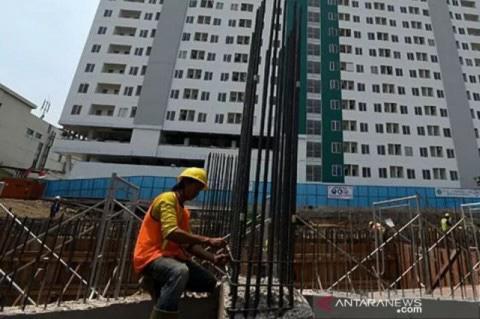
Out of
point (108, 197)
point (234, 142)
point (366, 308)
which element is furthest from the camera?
point (234, 142)

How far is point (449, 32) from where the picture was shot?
39844 mm

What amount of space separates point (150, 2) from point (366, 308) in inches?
1709

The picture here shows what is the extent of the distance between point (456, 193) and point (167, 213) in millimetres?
33683

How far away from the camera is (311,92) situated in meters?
34.9

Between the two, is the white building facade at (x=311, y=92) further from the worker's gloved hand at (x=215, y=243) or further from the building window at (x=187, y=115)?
the worker's gloved hand at (x=215, y=243)

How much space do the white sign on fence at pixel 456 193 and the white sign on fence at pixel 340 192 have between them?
333 inches

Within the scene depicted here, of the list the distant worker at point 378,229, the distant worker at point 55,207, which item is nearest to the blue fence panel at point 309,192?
the distant worker at point 378,229

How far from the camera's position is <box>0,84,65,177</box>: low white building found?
3472cm

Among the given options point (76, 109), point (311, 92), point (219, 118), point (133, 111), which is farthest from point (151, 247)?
point (76, 109)

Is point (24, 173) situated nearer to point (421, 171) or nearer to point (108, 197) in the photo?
point (108, 197)

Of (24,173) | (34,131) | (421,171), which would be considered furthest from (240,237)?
(34,131)

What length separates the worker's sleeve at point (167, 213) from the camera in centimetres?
230

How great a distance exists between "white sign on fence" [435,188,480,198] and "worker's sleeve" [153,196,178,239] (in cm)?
3229

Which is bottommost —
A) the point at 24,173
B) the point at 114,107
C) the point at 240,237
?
the point at 240,237
